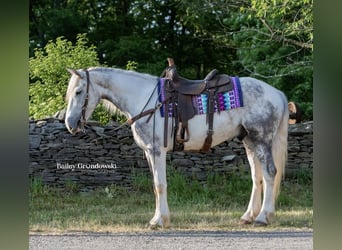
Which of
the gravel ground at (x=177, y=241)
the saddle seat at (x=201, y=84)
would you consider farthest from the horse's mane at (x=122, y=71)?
the gravel ground at (x=177, y=241)

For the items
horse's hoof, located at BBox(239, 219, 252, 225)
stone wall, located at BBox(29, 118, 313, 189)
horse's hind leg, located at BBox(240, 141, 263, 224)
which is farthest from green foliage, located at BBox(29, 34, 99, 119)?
horse's hoof, located at BBox(239, 219, 252, 225)

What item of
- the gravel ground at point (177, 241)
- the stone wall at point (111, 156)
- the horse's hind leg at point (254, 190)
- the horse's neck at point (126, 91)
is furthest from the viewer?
the stone wall at point (111, 156)

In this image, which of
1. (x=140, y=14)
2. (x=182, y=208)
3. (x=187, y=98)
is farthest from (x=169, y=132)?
(x=140, y=14)

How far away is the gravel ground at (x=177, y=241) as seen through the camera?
6645mm

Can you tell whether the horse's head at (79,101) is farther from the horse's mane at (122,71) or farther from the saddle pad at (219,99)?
the saddle pad at (219,99)

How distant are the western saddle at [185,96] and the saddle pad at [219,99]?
0.10ft

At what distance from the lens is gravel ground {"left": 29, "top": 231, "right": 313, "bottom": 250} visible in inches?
262

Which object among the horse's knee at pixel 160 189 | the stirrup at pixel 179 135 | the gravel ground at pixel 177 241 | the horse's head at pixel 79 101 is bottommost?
the gravel ground at pixel 177 241

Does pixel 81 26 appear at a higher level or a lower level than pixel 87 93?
higher

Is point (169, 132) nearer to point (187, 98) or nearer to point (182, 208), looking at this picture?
point (187, 98)
